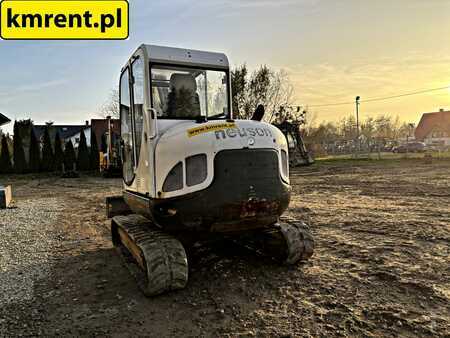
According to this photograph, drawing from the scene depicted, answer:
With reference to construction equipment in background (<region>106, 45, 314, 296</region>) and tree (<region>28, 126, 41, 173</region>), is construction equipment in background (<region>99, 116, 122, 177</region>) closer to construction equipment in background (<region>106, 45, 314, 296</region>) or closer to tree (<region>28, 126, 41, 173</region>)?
tree (<region>28, 126, 41, 173</region>)

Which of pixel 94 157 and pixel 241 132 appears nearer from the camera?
pixel 241 132

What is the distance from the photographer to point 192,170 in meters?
4.12

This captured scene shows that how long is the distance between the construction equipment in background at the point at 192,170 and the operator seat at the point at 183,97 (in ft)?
0.04

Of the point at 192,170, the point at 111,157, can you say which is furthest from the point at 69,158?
the point at 192,170

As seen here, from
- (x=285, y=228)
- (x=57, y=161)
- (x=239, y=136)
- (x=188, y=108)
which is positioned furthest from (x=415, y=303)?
(x=57, y=161)

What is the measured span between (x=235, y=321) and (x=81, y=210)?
8.40m

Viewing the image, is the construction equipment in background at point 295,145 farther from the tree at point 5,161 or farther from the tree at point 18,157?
the tree at point 5,161

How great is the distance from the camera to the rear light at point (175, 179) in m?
4.17

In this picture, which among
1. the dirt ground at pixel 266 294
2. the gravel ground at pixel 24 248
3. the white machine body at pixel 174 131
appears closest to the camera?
the dirt ground at pixel 266 294

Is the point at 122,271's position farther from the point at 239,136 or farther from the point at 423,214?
the point at 423,214

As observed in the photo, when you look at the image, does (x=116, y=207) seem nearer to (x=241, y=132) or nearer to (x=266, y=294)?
(x=241, y=132)

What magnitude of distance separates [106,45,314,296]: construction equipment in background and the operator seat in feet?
0.04

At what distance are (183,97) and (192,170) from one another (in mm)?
1233

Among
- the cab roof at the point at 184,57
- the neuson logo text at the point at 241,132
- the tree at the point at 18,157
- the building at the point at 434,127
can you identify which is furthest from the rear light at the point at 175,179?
the building at the point at 434,127
